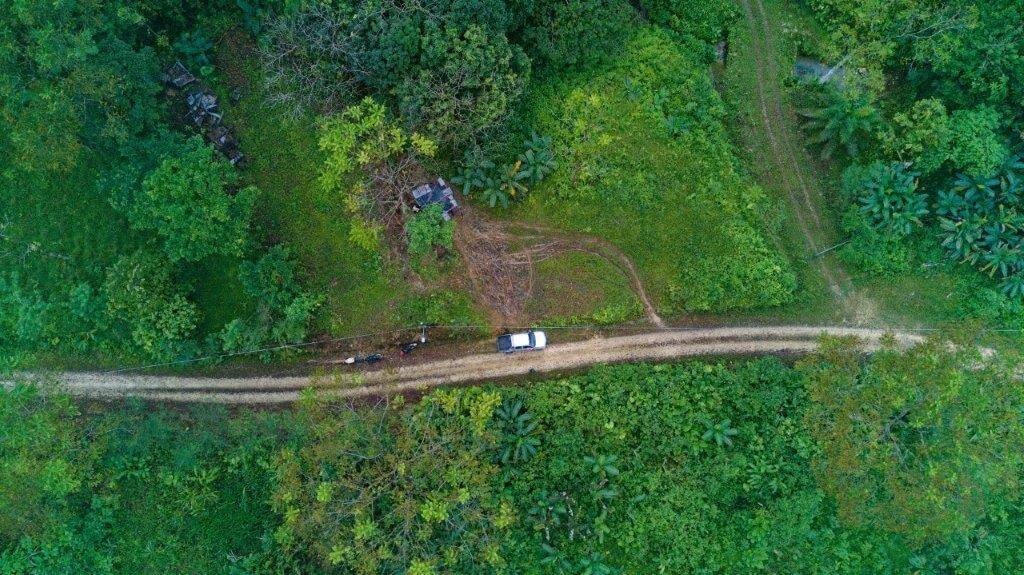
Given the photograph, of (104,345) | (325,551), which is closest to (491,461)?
(325,551)

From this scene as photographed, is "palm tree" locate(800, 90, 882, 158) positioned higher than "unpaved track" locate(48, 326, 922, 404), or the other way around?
"palm tree" locate(800, 90, 882, 158)

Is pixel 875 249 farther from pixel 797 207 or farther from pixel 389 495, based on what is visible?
pixel 389 495

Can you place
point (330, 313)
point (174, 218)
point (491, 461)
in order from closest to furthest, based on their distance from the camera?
point (174, 218)
point (491, 461)
point (330, 313)

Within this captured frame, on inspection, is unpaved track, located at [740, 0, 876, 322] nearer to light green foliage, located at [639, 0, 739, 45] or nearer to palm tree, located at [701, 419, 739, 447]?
light green foliage, located at [639, 0, 739, 45]

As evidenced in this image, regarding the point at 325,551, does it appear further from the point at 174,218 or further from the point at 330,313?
the point at 174,218

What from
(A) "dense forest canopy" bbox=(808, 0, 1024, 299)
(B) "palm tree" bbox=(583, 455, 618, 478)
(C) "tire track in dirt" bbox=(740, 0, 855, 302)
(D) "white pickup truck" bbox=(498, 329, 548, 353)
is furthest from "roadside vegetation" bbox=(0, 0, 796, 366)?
(B) "palm tree" bbox=(583, 455, 618, 478)

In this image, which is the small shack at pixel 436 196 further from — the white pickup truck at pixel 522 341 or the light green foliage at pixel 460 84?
the white pickup truck at pixel 522 341

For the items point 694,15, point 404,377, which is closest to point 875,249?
point 694,15
